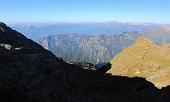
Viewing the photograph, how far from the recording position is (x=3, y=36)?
79.2 meters

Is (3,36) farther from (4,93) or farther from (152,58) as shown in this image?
(152,58)

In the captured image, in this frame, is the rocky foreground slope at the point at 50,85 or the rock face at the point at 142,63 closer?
the rocky foreground slope at the point at 50,85

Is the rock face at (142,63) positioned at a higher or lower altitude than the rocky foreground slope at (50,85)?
lower

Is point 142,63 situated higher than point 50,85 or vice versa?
point 50,85

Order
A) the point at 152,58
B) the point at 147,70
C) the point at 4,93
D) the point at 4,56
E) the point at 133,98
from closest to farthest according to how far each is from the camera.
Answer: the point at 4,93 → the point at 4,56 → the point at 133,98 → the point at 147,70 → the point at 152,58

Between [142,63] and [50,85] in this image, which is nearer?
[50,85]

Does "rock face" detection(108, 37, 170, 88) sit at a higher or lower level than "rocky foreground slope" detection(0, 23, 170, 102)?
lower

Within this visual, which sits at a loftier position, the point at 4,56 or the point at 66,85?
the point at 4,56

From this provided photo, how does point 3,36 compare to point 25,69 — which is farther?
point 3,36

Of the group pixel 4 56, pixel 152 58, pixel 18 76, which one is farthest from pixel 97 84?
pixel 152 58

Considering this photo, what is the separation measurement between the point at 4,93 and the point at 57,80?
14.9 metres

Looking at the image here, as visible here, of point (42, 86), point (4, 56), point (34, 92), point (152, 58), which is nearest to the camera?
point (34, 92)

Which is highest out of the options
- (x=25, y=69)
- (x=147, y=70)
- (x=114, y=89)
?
(x=25, y=69)

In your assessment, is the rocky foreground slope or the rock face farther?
the rock face
